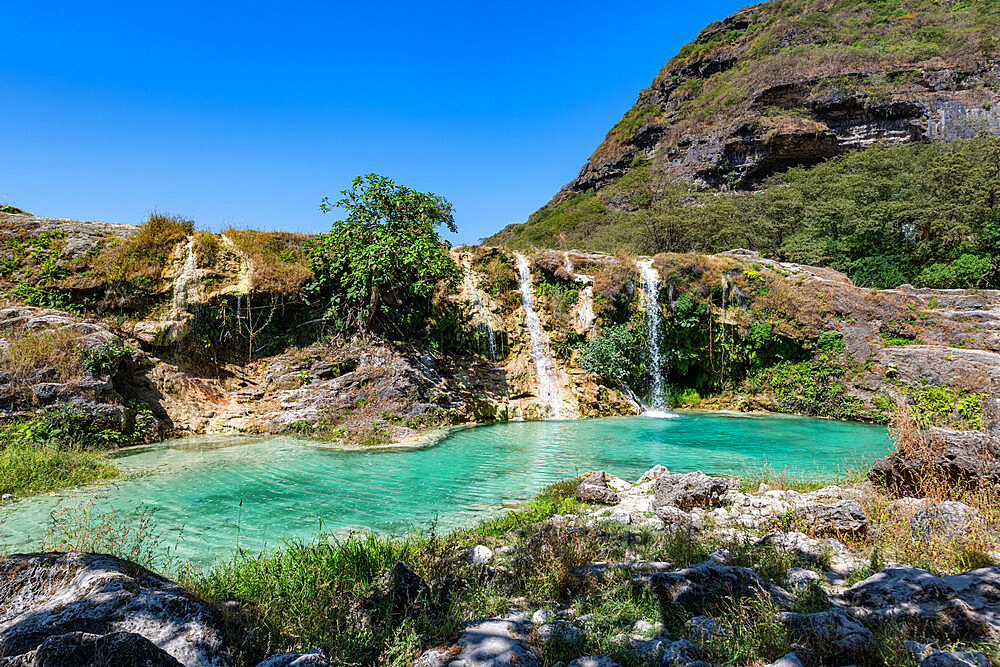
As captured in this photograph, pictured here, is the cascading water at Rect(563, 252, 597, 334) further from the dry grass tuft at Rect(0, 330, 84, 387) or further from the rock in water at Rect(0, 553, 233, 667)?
the rock in water at Rect(0, 553, 233, 667)

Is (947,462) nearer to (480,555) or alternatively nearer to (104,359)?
(480,555)

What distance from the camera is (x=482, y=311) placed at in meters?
17.1

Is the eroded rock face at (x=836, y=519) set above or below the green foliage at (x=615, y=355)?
below

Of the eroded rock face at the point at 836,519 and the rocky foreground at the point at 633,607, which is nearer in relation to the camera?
the rocky foreground at the point at 633,607

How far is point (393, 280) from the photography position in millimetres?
14625

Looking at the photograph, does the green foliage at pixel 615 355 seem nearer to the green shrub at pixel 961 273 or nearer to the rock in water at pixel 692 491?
the rock in water at pixel 692 491

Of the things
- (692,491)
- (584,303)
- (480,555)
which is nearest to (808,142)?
(584,303)

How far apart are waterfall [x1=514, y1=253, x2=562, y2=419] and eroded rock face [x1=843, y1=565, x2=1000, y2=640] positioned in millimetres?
12264

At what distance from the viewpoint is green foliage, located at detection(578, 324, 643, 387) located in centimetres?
1675

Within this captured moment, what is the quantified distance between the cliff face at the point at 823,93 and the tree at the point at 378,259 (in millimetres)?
56024

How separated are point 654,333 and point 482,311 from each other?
7154mm

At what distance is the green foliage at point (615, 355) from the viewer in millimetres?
16750

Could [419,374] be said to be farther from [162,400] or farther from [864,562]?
[864,562]

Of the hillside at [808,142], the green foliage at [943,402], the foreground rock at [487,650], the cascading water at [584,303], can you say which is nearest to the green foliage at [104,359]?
the foreground rock at [487,650]
